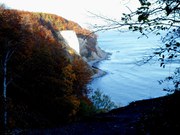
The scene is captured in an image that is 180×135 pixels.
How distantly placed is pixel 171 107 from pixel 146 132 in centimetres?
80

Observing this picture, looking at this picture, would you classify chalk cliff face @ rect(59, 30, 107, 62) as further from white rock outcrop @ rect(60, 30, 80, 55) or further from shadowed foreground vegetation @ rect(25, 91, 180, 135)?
shadowed foreground vegetation @ rect(25, 91, 180, 135)

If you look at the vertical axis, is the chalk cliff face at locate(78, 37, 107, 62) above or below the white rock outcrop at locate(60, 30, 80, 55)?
below

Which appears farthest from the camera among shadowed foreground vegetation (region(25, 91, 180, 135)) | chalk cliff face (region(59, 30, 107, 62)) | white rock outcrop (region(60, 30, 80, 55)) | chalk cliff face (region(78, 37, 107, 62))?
chalk cliff face (region(78, 37, 107, 62))

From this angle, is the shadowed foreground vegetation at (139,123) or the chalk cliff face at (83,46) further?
the chalk cliff face at (83,46)

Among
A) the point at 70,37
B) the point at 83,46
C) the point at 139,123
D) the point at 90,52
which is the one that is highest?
the point at 139,123

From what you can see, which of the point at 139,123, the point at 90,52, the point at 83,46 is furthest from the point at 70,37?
the point at 139,123

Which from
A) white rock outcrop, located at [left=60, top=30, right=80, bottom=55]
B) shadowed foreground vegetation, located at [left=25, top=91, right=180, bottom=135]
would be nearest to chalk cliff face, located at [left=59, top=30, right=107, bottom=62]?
white rock outcrop, located at [left=60, top=30, right=80, bottom=55]

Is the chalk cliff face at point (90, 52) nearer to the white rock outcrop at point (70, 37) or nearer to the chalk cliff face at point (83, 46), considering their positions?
the chalk cliff face at point (83, 46)

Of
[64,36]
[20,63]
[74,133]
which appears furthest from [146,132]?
[64,36]

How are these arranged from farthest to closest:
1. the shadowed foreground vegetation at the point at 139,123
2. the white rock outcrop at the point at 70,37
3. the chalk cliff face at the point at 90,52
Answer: the chalk cliff face at the point at 90,52
the white rock outcrop at the point at 70,37
the shadowed foreground vegetation at the point at 139,123

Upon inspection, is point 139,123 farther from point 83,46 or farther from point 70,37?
point 83,46

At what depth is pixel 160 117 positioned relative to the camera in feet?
24.1

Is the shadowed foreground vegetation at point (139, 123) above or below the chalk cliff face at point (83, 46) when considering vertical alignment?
above

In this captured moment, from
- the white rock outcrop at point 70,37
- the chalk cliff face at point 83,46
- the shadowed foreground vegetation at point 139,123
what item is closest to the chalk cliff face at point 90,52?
the chalk cliff face at point 83,46
